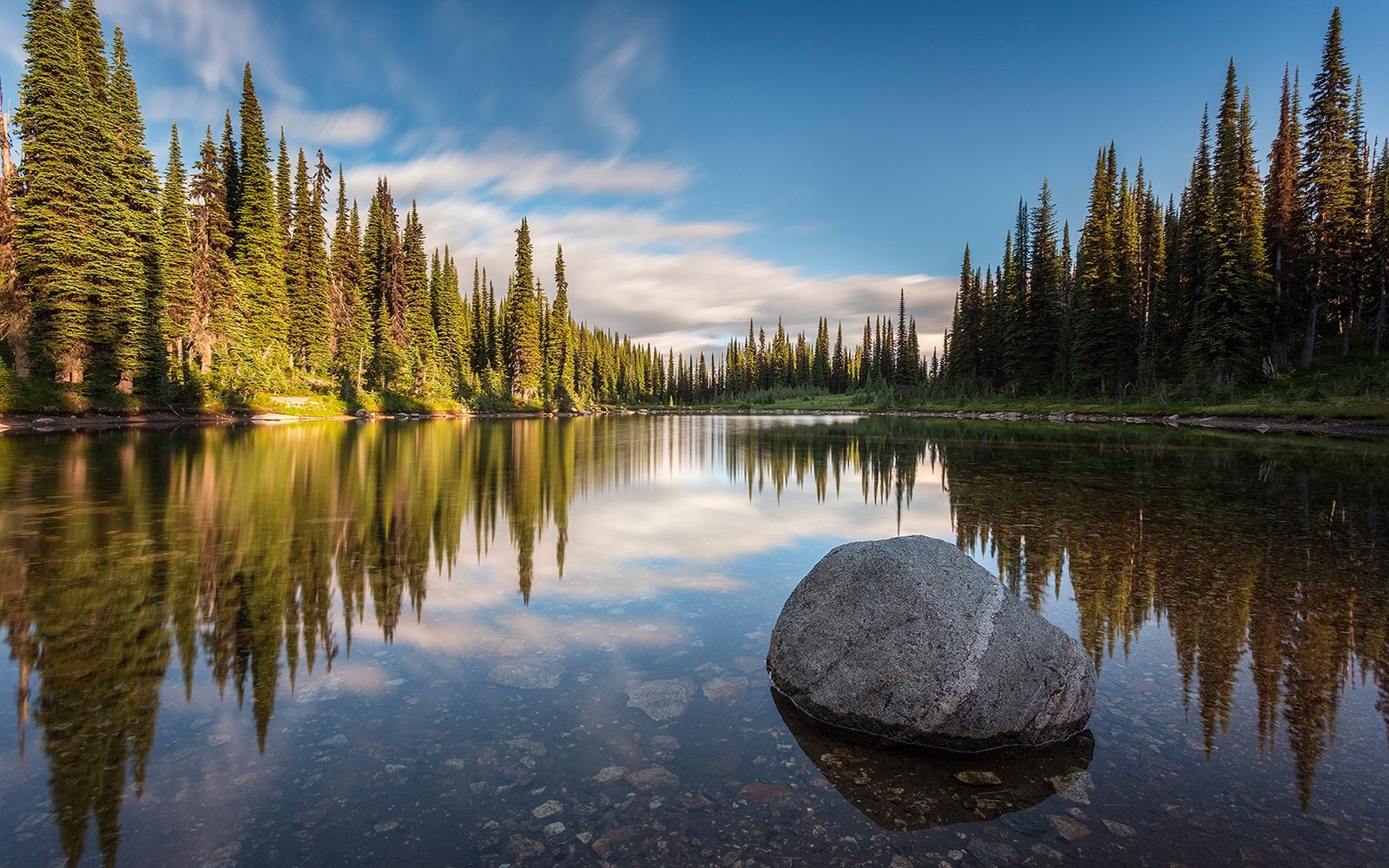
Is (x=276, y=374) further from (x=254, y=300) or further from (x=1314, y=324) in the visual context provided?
(x=1314, y=324)

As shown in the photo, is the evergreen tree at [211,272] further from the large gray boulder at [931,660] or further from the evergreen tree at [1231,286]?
the evergreen tree at [1231,286]

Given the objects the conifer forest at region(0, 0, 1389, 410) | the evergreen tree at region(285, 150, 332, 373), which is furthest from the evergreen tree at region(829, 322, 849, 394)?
the evergreen tree at region(285, 150, 332, 373)

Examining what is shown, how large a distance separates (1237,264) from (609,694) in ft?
191

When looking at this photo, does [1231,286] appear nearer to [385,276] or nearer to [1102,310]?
[1102,310]

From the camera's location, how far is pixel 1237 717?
496cm

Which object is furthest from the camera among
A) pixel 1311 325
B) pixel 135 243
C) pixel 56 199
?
pixel 1311 325

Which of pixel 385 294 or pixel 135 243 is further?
pixel 385 294

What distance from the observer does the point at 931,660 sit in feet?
16.0

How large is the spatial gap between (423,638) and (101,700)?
98.1 inches

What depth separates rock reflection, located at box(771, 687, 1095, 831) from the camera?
3.95 metres

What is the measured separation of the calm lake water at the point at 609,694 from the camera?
3.63 meters

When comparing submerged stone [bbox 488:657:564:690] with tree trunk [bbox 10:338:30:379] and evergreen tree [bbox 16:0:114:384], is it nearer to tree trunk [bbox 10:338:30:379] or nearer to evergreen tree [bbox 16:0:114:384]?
evergreen tree [bbox 16:0:114:384]

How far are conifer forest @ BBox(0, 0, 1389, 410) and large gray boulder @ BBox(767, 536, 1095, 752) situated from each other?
4607 centimetres

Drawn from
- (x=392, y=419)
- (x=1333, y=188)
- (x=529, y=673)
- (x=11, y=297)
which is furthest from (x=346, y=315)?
(x=1333, y=188)
